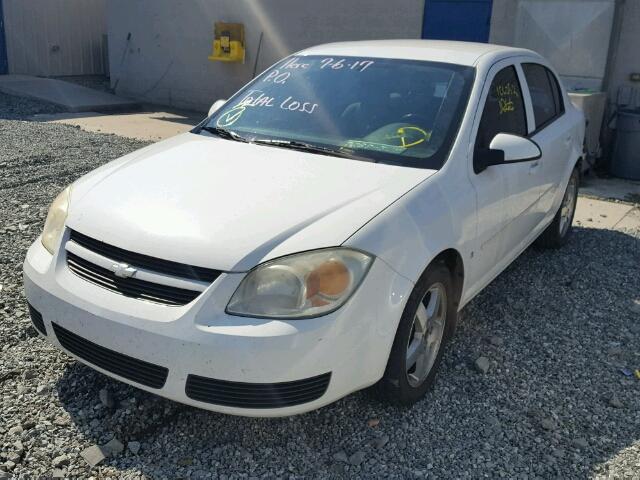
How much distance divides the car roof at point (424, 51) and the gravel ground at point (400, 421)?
61.6 inches

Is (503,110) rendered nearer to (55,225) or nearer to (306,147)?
(306,147)

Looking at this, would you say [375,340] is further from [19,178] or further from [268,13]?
[268,13]

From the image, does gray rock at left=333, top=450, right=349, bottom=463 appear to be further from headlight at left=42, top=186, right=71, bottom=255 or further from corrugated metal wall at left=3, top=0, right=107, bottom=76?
corrugated metal wall at left=3, top=0, right=107, bottom=76

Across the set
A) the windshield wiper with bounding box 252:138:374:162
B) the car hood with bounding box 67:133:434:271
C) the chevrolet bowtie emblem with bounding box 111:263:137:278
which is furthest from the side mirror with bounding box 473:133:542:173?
the chevrolet bowtie emblem with bounding box 111:263:137:278

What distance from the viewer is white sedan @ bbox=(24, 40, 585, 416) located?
2527mm

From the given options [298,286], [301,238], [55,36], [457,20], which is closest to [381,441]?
[298,286]

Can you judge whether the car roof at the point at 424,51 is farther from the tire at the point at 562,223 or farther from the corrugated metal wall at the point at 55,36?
the corrugated metal wall at the point at 55,36

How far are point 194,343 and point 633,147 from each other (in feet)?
24.6

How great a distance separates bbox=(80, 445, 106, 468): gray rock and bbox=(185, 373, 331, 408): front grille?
1.67 ft

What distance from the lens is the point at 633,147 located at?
8367 mm

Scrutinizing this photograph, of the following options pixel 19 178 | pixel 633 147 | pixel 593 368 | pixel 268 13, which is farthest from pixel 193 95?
pixel 593 368

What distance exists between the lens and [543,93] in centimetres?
491

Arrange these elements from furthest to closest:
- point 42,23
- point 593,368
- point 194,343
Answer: point 42,23 < point 593,368 < point 194,343

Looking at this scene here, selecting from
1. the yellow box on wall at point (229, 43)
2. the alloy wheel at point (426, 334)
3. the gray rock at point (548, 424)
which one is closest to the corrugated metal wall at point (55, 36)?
the yellow box on wall at point (229, 43)
